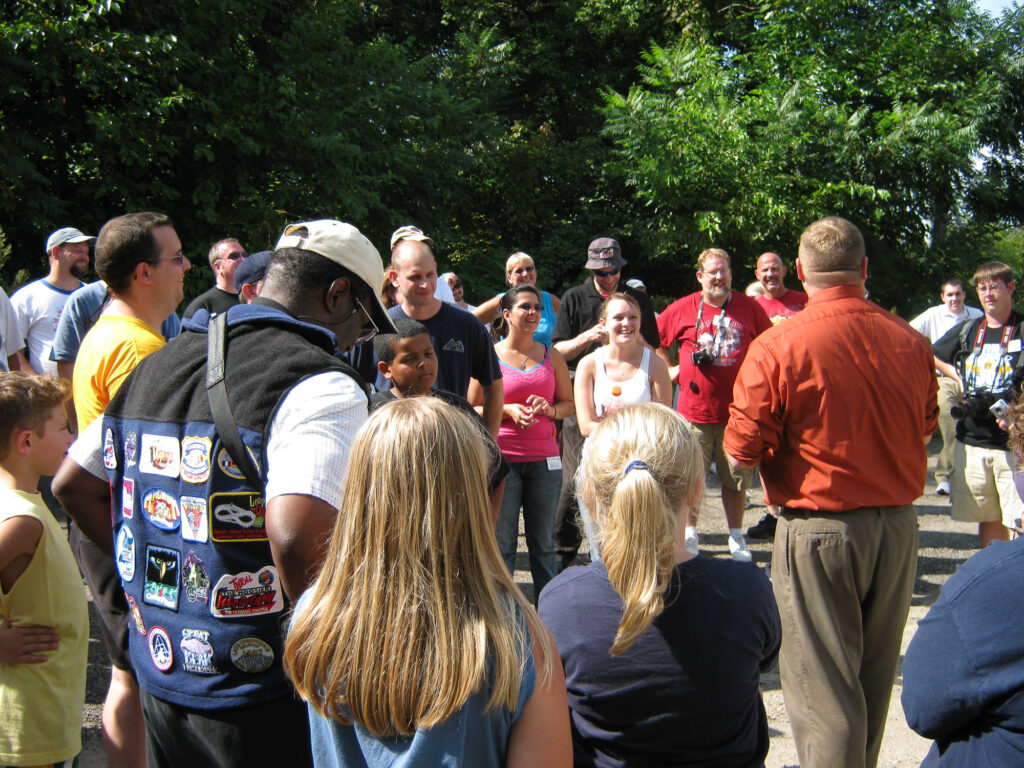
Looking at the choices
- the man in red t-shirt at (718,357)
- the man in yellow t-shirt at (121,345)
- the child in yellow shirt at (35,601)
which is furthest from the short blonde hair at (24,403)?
the man in red t-shirt at (718,357)

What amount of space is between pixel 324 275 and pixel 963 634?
61.4 inches

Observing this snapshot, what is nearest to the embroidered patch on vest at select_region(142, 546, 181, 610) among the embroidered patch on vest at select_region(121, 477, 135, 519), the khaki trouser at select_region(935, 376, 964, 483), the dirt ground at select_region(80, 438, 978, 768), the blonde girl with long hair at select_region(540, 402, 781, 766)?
the embroidered patch on vest at select_region(121, 477, 135, 519)

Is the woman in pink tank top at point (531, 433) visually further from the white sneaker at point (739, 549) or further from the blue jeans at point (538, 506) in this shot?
the white sneaker at point (739, 549)

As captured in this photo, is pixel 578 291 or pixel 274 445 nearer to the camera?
pixel 274 445

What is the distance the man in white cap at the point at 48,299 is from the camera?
626 centimetres

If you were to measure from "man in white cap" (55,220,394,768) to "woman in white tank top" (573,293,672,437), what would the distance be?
130 inches

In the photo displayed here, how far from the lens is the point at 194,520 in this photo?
1891 mm

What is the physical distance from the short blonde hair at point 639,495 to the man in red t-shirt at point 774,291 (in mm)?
5374

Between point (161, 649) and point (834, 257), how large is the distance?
277 centimetres

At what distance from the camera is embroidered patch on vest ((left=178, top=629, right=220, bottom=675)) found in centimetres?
188

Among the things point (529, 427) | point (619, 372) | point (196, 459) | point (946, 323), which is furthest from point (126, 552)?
point (946, 323)

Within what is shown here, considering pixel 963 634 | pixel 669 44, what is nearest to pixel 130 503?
pixel 963 634

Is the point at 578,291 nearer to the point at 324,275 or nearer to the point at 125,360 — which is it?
the point at 125,360

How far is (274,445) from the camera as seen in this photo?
175 centimetres
